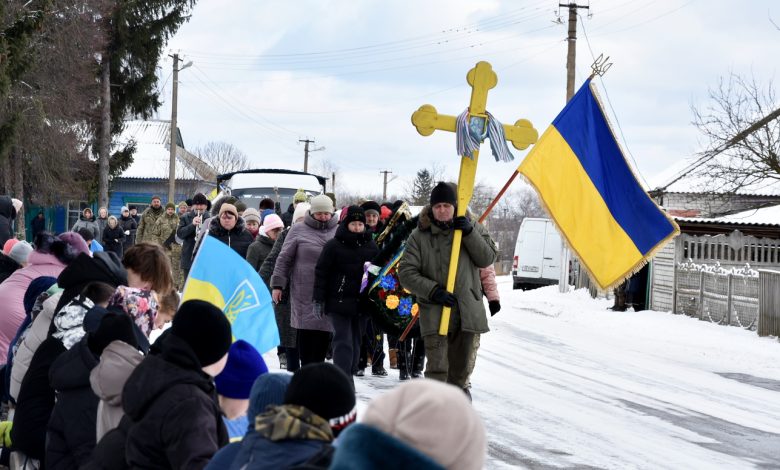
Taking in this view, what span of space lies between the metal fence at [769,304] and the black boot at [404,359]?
9.25 m

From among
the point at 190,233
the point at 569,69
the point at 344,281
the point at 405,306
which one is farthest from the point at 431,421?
the point at 569,69

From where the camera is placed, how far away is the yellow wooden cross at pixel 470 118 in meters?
8.56

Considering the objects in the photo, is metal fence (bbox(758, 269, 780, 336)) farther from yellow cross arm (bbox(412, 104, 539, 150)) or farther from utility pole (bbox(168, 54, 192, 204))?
utility pole (bbox(168, 54, 192, 204))

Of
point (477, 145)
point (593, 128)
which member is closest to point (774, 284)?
point (593, 128)

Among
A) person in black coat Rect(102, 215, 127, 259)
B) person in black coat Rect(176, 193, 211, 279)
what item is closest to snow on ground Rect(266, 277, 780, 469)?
person in black coat Rect(176, 193, 211, 279)

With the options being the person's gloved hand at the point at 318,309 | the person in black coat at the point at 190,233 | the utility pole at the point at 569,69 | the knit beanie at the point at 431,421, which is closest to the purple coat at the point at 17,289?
the person's gloved hand at the point at 318,309

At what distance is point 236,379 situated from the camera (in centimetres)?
453

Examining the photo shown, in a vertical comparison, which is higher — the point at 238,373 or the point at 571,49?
the point at 571,49

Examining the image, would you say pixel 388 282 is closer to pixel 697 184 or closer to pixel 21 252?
pixel 21 252

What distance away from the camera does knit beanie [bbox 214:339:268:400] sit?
178 inches

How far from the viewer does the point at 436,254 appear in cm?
875

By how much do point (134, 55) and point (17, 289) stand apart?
36.0 meters

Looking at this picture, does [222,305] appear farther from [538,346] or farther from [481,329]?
[538,346]

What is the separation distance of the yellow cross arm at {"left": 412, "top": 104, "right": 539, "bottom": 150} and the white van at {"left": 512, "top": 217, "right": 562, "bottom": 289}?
→ 96.4ft
